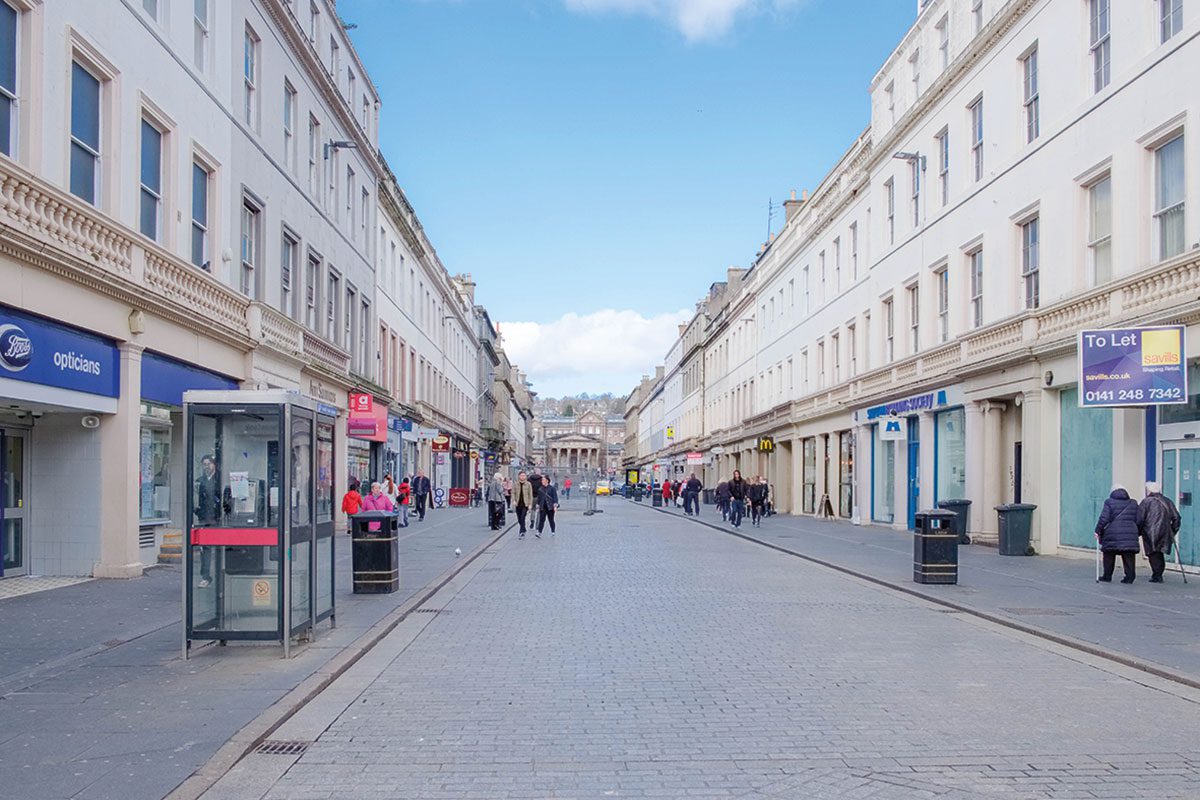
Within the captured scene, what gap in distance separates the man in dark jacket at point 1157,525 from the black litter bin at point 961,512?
7473 millimetres

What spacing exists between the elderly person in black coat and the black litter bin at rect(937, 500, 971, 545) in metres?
7.14

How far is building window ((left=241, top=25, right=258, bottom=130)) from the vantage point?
74.2 ft

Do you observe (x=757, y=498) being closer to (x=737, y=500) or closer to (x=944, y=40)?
(x=737, y=500)

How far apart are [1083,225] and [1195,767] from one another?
16863mm

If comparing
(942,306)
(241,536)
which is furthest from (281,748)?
(942,306)

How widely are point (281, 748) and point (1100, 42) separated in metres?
19.9

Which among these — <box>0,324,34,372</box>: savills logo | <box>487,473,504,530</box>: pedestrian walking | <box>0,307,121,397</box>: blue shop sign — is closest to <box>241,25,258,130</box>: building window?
<box>0,307,121,397</box>: blue shop sign

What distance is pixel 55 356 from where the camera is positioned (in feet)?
45.2

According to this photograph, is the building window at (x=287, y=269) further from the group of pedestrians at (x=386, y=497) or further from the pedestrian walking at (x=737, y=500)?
the pedestrian walking at (x=737, y=500)

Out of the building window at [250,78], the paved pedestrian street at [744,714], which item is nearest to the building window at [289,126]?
the building window at [250,78]

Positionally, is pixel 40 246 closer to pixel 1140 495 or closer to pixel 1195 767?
pixel 1195 767

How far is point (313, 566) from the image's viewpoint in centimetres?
1065

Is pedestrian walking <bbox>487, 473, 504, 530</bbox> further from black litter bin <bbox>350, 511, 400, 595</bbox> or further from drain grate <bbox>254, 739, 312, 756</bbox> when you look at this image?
drain grate <bbox>254, 739, 312, 756</bbox>

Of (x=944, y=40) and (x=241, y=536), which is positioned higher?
(x=944, y=40)
